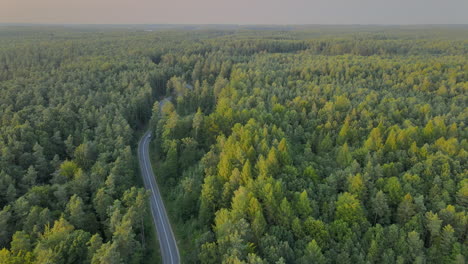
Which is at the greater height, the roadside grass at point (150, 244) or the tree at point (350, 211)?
the tree at point (350, 211)

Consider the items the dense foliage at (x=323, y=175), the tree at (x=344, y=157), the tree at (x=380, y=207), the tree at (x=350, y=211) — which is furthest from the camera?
the tree at (x=344, y=157)

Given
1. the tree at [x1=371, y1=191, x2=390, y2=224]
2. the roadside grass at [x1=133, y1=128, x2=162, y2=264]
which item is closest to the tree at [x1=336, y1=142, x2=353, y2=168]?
the tree at [x1=371, y1=191, x2=390, y2=224]

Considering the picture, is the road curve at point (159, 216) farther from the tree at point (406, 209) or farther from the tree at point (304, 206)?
the tree at point (406, 209)

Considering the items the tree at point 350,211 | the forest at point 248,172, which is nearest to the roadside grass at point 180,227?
the forest at point 248,172

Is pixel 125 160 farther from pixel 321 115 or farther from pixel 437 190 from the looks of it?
pixel 437 190

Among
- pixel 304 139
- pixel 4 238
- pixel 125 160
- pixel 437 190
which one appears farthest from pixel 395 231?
pixel 4 238

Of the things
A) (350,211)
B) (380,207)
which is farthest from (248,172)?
(380,207)
